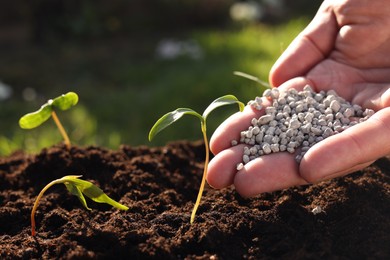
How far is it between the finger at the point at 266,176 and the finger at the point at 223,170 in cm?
4

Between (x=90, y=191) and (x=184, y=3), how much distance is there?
4060 mm

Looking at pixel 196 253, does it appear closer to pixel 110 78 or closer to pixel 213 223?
pixel 213 223

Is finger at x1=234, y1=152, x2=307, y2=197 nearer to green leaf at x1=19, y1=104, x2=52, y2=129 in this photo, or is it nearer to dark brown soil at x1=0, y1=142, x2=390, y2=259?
dark brown soil at x1=0, y1=142, x2=390, y2=259

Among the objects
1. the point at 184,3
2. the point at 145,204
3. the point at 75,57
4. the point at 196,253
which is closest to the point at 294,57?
the point at 145,204

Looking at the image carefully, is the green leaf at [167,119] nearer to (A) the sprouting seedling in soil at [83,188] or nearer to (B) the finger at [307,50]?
(A) the sprouting seedling in soil at [83,188]

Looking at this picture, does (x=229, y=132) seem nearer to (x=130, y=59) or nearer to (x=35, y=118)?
(x=35, y=118)

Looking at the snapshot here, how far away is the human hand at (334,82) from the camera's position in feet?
5.01

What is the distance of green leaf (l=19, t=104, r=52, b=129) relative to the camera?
167 cm

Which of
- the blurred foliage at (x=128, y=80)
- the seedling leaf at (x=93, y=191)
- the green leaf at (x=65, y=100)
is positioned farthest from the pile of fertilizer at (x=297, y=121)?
the blurred foliage at (x=128, y=80)

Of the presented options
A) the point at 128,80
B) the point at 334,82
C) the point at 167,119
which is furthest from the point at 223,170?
the point at 128,80

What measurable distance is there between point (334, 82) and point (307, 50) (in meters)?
0.17

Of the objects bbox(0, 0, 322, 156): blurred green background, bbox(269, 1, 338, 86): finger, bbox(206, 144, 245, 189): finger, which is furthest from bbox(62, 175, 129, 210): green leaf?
bbox(0, 0, 322, 156): blurred green background

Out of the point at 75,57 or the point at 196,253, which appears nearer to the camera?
the point at 196,253

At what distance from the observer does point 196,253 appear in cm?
→ 142
